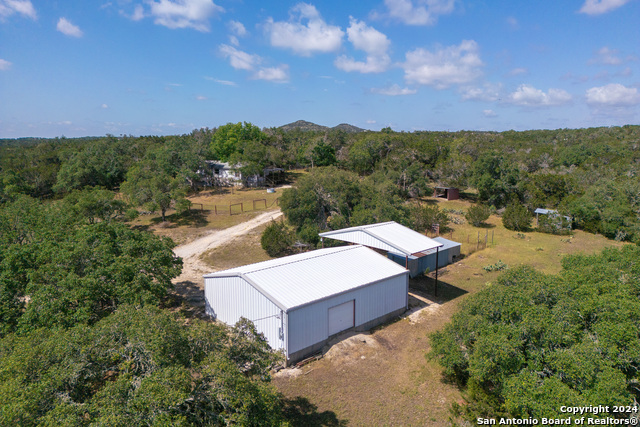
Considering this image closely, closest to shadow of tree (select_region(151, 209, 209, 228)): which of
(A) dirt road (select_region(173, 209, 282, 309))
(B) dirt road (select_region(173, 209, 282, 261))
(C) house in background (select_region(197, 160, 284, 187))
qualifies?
(B) dirt road (select_region(173, 209, 282, 261))

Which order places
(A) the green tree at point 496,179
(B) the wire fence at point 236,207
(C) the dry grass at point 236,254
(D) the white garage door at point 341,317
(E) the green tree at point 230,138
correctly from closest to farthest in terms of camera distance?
(D) the white garage door at point 341,317, (C) the dry grass at point 236,254, (B) the wire fence at point 236,207, (A) the green tree at point 496,179, (E) the green tree at point 230,138

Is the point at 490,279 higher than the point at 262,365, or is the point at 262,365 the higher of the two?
the point at 262,365

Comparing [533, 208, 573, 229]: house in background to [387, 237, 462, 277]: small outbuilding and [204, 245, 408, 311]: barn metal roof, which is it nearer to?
[387, 237, 462, 277]: small outbuilding

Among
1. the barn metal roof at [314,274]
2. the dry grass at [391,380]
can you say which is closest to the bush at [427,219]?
the dry grass at [391,380]

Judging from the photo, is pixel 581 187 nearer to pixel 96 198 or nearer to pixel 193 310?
pixel 193 310

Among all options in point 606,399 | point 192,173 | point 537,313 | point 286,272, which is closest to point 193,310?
point 286,272

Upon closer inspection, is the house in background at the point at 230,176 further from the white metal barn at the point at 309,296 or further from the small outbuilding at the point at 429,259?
the white metal barn at the point at 309,296
